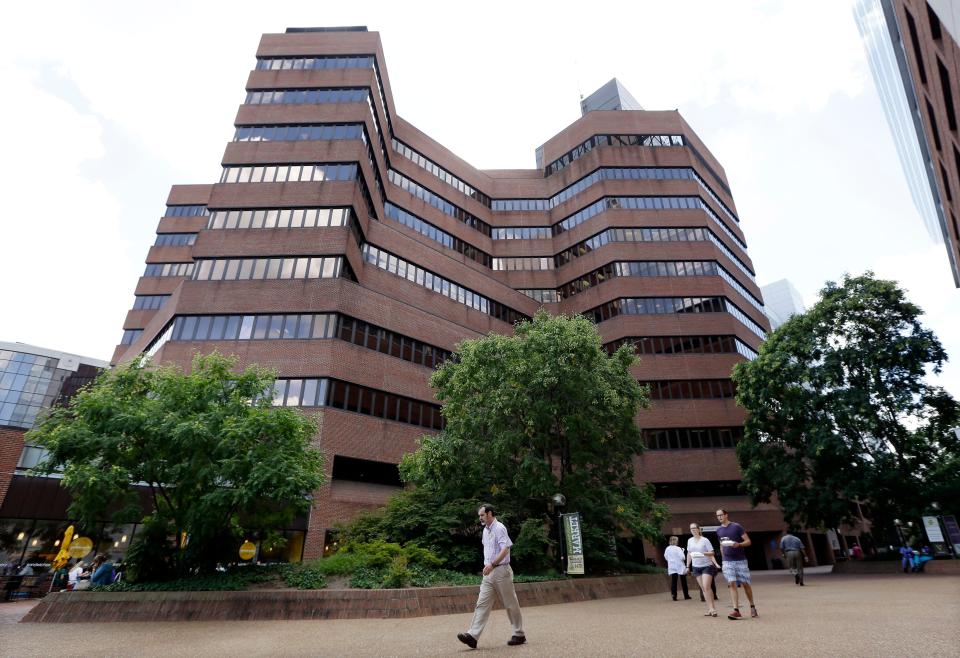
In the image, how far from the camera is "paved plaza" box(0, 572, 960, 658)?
5773mm

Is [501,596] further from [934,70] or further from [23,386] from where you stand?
[23,386]

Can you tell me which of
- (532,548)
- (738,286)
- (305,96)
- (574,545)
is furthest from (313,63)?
(738,286)

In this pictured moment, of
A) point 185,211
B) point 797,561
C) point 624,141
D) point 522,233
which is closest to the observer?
point 797,561

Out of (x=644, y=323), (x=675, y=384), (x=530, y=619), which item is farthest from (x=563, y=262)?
(x=530, y=619)

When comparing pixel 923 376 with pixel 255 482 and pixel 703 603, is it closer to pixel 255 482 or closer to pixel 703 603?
pixel 703 603

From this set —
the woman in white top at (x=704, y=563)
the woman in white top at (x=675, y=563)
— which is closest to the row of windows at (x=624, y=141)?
the woman in white top at (x=675, y=563)

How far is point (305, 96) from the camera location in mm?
35688

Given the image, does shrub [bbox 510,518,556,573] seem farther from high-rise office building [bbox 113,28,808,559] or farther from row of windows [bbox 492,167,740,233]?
row of windows [bbox 492,167,740,233]

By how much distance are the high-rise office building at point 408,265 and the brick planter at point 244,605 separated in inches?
474

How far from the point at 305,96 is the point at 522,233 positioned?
21.8 metres

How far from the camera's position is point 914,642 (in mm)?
A: 5625

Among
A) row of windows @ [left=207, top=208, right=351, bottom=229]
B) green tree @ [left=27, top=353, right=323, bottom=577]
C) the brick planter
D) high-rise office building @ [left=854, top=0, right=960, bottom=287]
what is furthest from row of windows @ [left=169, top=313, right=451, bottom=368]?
high-rise office building @ [left=854, top=0, right=960, bottom=287]

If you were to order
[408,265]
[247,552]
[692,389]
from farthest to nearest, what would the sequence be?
[692,389] → [408,265] → [247,552]

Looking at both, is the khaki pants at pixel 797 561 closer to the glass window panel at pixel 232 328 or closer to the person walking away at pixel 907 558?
the person walking away at pixel 907 558
